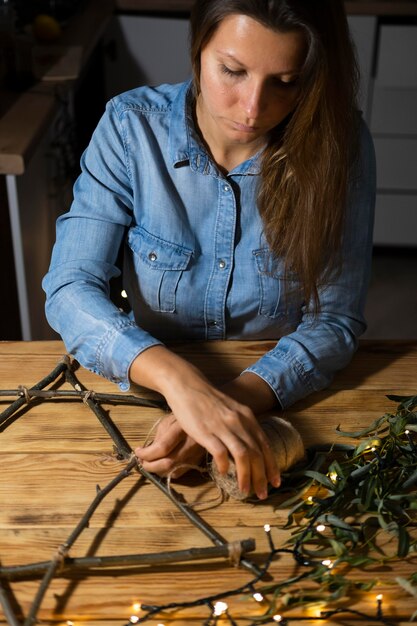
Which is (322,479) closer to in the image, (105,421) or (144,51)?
(105,421)

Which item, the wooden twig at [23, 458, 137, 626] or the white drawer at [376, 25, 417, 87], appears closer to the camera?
the wooden twig at [23, 458, 137, 626]

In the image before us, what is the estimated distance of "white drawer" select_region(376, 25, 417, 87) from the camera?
3281 mm

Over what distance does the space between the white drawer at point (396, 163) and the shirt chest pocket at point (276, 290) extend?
2238 mm

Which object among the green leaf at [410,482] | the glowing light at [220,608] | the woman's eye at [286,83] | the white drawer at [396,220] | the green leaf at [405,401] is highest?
the woman's eye at [286,83]

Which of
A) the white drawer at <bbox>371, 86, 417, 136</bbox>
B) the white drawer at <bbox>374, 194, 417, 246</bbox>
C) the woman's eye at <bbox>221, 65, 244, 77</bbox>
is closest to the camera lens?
the woman's eye at <bbox>221, 65, 244, 77</bbox>

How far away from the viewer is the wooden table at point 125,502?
87 centimetres

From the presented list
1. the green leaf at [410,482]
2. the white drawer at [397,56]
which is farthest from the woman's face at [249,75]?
the white drawer at [397,56]

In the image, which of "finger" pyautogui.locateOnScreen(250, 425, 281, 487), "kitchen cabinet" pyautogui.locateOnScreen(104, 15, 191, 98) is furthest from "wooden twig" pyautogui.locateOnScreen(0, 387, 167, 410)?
"kitchen cabinet" pyautogui.locateOnScreen(104, 15, 191, 98)

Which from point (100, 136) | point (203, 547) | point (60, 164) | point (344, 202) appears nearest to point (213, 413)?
point (203, 547)

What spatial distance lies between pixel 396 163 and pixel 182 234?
7.96 ft

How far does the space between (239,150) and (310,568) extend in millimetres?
744

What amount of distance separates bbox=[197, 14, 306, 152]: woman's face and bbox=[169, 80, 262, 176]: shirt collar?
3.1 inches

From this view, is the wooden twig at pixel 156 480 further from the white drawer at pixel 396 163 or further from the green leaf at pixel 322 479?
the white drawer at pixel 396 163

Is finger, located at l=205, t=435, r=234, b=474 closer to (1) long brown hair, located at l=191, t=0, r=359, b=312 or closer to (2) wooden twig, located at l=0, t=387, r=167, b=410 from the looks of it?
(2) wooden twig, located at l=0, t=387, r=167, b=410
